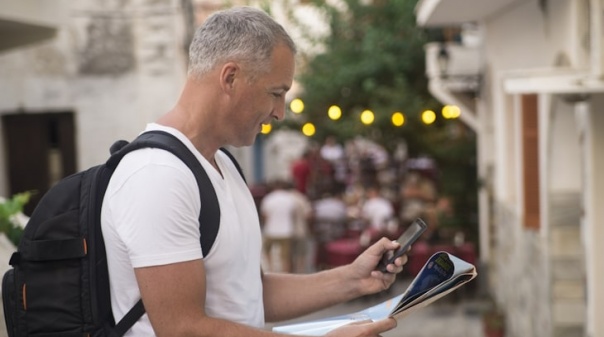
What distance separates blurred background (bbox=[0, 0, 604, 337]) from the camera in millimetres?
7285

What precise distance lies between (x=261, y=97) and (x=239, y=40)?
13 cm

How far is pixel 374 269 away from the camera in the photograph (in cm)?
273

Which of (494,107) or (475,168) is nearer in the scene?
(494,107)

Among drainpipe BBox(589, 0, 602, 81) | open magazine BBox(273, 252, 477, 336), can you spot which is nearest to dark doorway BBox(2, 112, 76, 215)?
drainpipe BBox(589, 0, 602, 81)

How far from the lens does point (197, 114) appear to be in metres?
2.36

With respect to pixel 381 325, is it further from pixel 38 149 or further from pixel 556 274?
pixel 38 149

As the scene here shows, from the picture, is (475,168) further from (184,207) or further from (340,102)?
(184,207)

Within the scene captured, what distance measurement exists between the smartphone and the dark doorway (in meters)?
9.07

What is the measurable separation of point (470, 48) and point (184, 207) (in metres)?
11.8

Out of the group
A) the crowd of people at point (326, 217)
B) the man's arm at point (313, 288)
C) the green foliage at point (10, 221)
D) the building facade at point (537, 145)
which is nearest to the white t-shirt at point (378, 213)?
the crowd of people at point (326, 217)

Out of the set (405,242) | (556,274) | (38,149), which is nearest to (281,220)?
(38,149)

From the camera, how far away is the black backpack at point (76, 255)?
2252 millimetres

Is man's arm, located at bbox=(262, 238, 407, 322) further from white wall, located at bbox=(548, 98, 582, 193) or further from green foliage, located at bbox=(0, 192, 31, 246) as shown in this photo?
white wall, located at bbox=(548, 98, 582, 193)

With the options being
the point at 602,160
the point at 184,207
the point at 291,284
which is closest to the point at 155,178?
the point at 184,207
